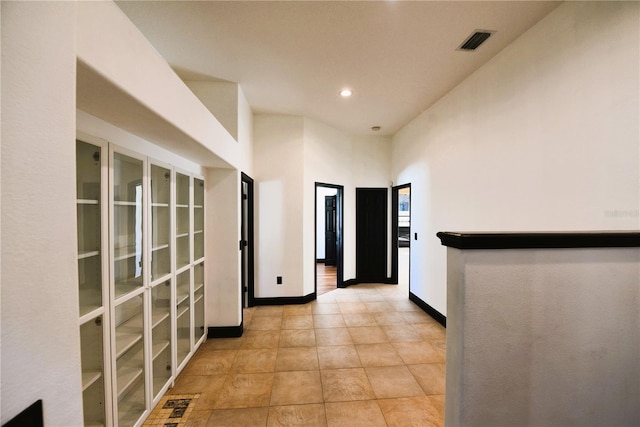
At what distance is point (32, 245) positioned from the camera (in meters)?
0.64

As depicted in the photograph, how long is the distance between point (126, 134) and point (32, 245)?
129 cm

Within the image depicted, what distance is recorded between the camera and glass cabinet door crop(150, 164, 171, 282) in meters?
2.10

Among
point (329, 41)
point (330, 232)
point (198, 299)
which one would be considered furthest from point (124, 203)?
point (330, 232)

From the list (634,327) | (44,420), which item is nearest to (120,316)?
(44,420)

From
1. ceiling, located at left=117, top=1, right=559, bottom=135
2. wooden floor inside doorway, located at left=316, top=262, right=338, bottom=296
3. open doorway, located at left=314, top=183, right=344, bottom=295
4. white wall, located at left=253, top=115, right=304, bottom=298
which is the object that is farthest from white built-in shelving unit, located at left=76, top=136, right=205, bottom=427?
open doorway, located at left=314, top=183, right=344, bottom=295

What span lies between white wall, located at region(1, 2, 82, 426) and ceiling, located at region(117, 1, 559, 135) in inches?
63.9

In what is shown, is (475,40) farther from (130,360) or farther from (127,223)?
(130,360)

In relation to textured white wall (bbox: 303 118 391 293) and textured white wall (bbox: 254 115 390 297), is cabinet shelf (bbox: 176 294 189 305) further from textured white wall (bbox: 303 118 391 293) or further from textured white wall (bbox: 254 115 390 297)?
textured white wall (bbox: 303 118 391 293)

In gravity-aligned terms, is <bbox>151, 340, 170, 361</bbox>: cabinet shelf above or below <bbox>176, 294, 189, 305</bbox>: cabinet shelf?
below

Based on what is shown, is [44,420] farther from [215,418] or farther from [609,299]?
[609,299]

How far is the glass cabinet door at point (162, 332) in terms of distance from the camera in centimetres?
216

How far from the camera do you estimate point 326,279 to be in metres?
5.93

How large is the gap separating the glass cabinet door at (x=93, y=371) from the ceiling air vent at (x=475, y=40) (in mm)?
3341

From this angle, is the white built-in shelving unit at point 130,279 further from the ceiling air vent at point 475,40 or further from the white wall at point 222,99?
the ceiling air vent at point 475,40
